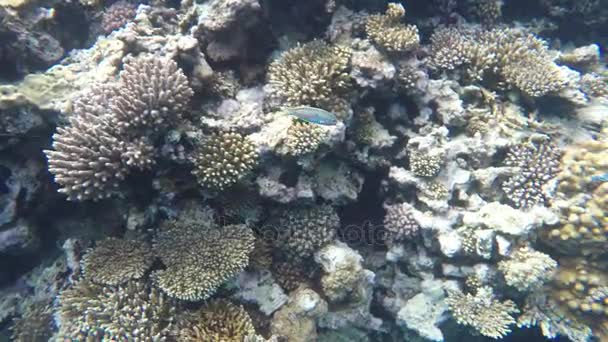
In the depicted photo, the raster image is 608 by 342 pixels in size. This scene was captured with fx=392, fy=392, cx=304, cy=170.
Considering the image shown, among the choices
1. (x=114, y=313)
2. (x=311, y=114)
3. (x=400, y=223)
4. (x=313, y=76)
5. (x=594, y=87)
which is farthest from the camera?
(x=594, y=87)

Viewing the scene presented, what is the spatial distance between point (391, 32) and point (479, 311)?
3.86 m

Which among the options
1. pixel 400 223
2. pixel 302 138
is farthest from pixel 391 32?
pixel 400 223

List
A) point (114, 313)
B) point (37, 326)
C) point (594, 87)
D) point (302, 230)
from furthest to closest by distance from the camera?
1. point (594, 87)
2. point (37, 326)
3. point (302, 230)
4. point (114, 313)

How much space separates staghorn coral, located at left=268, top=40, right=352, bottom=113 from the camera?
187 inches

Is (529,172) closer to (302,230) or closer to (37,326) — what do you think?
(302,230)

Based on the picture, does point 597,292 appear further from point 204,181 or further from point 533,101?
point 204,181

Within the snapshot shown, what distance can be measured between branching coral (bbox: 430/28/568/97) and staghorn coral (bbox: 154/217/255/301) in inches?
158

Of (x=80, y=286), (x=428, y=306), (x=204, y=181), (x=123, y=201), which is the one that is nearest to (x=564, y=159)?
(x=428, y=306)

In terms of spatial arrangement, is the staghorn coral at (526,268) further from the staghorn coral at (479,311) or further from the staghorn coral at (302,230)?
the staghorn coral at (302,230)

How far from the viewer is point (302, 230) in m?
4.95

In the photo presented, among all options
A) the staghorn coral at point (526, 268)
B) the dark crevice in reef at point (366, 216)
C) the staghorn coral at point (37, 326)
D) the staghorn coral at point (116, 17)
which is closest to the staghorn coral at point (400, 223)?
the dark crevice in reef at point (366, 216)

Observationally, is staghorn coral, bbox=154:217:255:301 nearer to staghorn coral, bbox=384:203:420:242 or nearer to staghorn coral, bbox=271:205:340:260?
staghorn coral, bbox=271:205:340:260

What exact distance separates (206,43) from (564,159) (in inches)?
206

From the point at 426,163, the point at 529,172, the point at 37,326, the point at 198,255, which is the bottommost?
the point at 37,326
